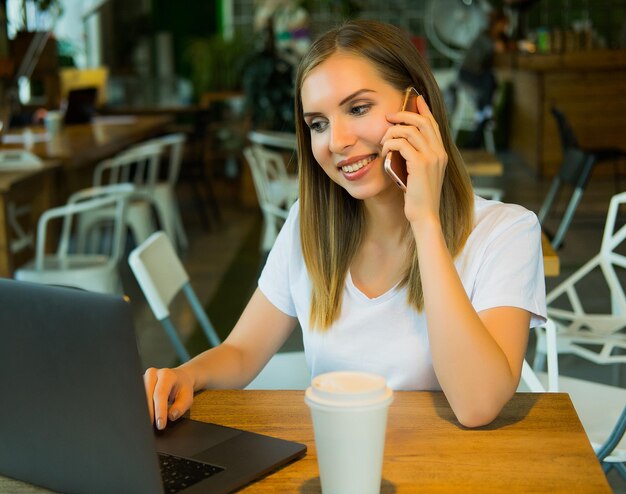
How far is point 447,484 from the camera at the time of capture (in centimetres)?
112

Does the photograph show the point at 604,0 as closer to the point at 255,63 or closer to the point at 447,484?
the point at 255,63

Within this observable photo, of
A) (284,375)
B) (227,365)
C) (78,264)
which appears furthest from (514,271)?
(78,264)

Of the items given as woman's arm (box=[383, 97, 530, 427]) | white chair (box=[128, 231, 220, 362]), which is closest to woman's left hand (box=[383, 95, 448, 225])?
woman's arm (box=[383, 97, 530, 427])

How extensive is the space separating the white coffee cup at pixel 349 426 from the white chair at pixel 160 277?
1.04 metres

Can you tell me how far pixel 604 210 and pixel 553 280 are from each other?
2.27 metres

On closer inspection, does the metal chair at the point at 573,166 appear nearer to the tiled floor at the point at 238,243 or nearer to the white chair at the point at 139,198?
the tiled floor at the point at 238,243

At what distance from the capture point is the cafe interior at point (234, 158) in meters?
2.81

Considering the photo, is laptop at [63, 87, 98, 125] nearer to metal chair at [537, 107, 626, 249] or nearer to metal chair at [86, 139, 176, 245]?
metal chair at [86, 139, 176, 245]

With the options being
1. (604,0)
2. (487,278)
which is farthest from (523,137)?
(487,278)

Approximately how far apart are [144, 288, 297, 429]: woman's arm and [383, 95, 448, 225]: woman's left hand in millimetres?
421

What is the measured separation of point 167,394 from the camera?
138 cm

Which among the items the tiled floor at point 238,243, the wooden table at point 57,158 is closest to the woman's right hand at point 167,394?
the tiled floor at point 238,243

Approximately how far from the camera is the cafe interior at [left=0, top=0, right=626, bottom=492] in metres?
2.81

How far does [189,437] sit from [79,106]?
6.05 m
